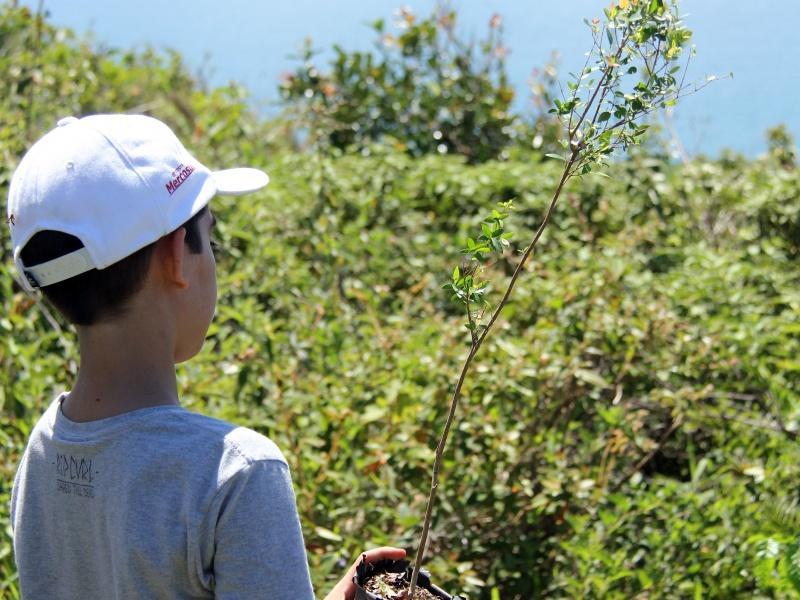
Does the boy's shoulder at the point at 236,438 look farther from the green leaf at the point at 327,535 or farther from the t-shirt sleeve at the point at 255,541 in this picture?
the green leaf at the point at 327,535

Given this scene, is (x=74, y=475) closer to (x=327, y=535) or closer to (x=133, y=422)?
(x=133, y=422)

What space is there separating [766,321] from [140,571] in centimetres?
315

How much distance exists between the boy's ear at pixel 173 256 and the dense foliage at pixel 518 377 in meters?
1.44

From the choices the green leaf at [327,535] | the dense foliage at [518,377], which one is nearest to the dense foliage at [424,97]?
the dense foliage at [518,377]

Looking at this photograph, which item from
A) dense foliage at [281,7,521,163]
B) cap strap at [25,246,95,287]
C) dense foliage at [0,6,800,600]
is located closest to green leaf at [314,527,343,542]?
dense foliage at [0,6,800,600]

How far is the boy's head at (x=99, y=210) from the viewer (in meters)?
1.49

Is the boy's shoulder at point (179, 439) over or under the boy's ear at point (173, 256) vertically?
under

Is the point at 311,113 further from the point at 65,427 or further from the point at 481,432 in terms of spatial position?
the point at 65,427

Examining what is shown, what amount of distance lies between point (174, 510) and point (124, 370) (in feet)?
0.80

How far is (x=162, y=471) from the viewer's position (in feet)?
4.66

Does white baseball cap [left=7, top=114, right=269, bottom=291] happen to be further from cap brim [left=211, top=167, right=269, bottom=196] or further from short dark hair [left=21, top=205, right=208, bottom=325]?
cap brim [left=211, top=167, right=269, bottom=196]

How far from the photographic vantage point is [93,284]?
1.53 meters

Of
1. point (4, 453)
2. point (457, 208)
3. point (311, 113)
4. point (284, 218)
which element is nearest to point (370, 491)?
point (4, 453)

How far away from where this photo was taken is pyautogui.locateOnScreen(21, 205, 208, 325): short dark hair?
1527 millimetres
